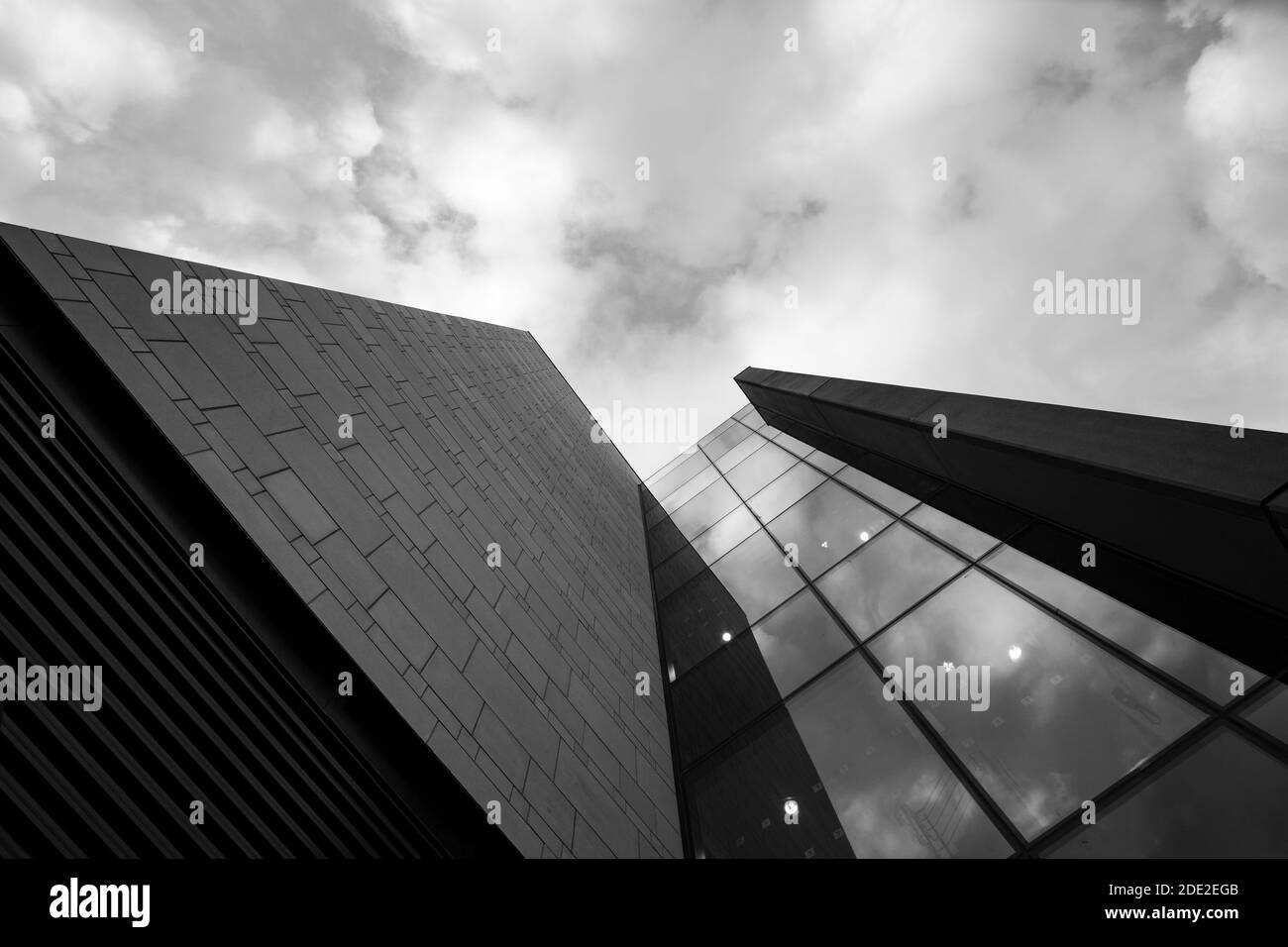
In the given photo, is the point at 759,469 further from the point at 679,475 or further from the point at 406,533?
the point at 406,533

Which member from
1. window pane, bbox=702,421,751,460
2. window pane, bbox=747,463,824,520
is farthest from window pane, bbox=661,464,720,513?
window pane, bbox=747,463,824,520

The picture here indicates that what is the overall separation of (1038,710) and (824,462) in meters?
8.40

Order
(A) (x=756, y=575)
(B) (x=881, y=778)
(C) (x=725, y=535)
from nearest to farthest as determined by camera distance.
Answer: (B) (x=881, y=778), (A) (x=756, y=575), (C) (x=725, y=535)

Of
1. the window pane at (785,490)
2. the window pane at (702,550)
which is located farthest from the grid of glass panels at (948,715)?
the window pane at (702,550)

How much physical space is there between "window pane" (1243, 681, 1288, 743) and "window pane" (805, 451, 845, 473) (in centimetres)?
834

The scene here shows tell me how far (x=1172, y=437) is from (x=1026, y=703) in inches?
108

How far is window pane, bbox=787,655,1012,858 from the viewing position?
480cm

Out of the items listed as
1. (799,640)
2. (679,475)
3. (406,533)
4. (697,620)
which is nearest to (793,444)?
(697,620)

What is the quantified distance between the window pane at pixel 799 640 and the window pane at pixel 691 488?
9.33 m

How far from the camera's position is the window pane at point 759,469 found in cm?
1516

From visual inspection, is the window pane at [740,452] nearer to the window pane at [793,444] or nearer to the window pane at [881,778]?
the window pane at [793,444]

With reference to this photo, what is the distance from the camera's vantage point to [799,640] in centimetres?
849
